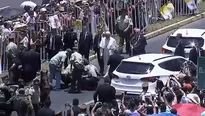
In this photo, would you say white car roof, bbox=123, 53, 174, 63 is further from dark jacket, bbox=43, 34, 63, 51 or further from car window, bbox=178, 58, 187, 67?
dark jacket, bbox=43, 34, 63, 51

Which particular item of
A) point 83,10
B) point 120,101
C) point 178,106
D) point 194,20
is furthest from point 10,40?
point 194,20

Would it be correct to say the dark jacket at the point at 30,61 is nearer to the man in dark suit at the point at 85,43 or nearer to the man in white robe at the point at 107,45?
the man in dark suit at the point at 85,43

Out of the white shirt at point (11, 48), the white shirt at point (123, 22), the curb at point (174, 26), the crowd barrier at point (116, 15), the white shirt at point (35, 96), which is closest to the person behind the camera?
the white shirt at point (35, 96)

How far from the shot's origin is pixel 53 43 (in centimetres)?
2867

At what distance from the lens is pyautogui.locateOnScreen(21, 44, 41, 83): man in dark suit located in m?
25.1

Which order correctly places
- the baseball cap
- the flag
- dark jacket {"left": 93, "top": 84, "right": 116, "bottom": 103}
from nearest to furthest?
dark jacket {"left": 93, "top": 84, "right": 116, "bottom": 103}, the baseball cap, the flag

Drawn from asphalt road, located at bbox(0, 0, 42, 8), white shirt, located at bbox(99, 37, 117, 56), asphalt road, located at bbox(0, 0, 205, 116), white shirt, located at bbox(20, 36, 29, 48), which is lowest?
asphalt road, located at bbox(0, 0, 205, 116)

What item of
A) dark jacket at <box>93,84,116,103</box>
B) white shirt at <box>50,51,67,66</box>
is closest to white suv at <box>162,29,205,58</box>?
white shirt at <box>50,51,67,66</box>

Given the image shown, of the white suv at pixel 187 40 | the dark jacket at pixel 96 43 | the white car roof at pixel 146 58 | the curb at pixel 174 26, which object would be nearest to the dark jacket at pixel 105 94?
the white car roof at pixel 146 58

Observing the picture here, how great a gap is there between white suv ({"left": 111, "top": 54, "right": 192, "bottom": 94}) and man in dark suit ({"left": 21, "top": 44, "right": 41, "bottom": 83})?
2.41 metres

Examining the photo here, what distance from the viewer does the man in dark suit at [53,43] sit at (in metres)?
28.5

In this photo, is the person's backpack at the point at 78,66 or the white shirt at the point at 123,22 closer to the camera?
the person's backpack at the point at 78,66

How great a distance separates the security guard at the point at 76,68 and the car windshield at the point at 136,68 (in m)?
1.66

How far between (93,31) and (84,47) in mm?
4051
